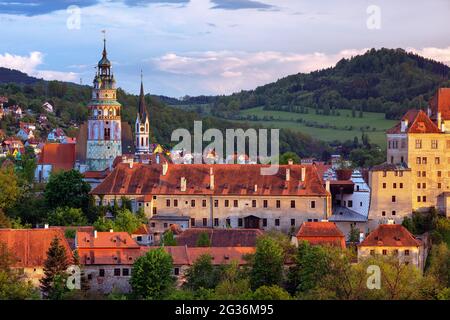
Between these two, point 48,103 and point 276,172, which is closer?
point 276,172

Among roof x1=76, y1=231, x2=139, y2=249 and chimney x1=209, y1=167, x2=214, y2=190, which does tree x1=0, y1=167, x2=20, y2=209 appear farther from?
roof x1=76, y1=231, x2=139, y2=249

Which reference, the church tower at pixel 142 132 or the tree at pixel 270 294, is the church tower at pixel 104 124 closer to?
the church tower at pixel 142 132

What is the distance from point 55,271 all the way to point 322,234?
14.5 m

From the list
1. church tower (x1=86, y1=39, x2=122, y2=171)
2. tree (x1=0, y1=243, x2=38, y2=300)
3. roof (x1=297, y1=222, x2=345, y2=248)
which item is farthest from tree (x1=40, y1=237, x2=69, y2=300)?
church tower (x1=86, y1=39, x2=122, y2=171)

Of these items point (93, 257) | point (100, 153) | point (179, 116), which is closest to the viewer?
point (93, 257)

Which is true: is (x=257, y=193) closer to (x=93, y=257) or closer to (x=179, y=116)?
(x=93, y=257)

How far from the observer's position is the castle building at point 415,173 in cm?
7319

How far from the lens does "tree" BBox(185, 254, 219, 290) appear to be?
59.0 metres

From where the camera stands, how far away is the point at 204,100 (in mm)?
194625

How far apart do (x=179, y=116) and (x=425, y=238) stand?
278 feet

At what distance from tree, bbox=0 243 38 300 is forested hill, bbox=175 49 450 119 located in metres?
78.5

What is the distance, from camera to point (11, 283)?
5719 cm
